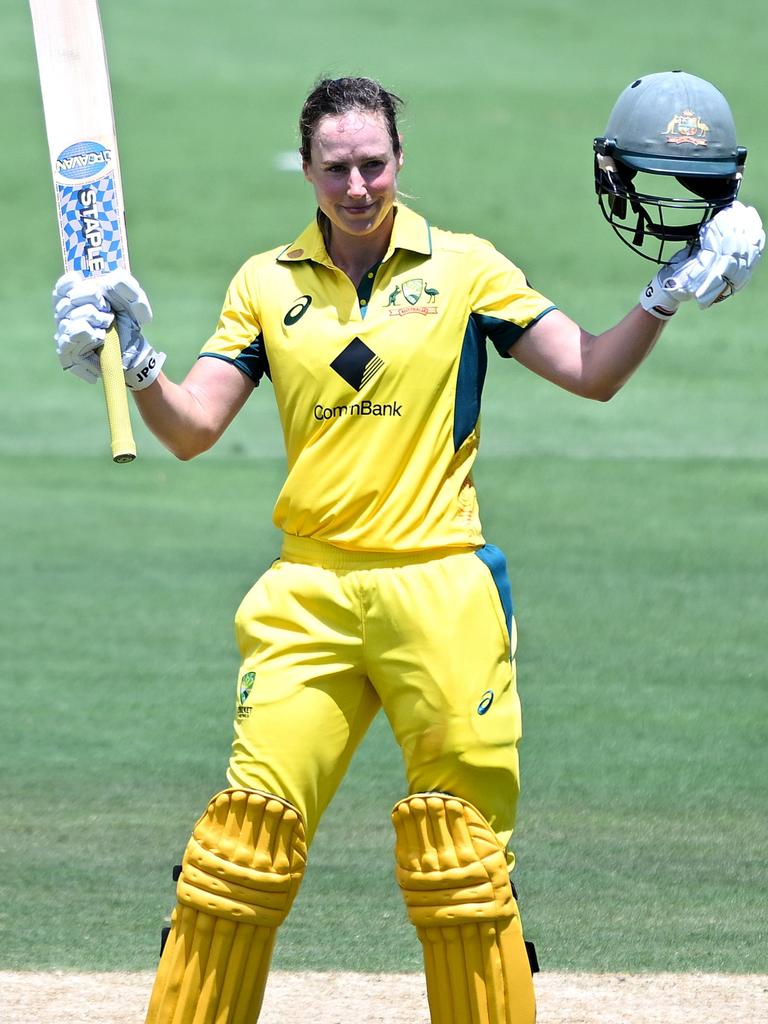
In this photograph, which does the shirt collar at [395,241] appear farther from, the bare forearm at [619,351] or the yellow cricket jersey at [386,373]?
the bare forearm at [619,351]

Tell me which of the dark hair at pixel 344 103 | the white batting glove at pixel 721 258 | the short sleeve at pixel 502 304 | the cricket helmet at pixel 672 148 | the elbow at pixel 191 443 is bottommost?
the elbow at pixel 191 443

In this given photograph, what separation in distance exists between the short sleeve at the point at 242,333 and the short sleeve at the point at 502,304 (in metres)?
0.44

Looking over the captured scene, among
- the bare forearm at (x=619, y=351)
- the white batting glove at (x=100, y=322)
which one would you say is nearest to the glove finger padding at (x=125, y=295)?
the white batting glove at (x=100, y=322)

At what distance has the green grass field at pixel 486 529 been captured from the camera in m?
5.48

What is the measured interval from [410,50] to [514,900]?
63.4ft

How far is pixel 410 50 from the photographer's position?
22172 millimetres

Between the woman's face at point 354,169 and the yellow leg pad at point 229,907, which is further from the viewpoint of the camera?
the woman's face at point 354,169

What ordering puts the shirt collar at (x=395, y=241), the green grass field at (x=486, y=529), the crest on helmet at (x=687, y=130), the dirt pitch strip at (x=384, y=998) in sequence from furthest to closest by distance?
the green grass field at (x=486, y=529) → the dirt pitch strip at (x=384, y=998) → the shirt collar at (x=395, y=241) → the crest on helmet at (x=687, y=130)

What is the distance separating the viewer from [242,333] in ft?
12.8

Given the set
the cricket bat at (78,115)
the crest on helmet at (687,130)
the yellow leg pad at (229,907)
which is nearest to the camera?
the yellow leg pad at (229,907)

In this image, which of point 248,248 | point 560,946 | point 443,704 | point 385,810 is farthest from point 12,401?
point 443,704

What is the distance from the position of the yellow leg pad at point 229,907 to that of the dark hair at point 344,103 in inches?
50.9

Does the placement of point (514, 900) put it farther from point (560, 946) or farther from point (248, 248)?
point (248, 248)

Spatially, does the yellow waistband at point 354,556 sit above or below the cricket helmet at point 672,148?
below
